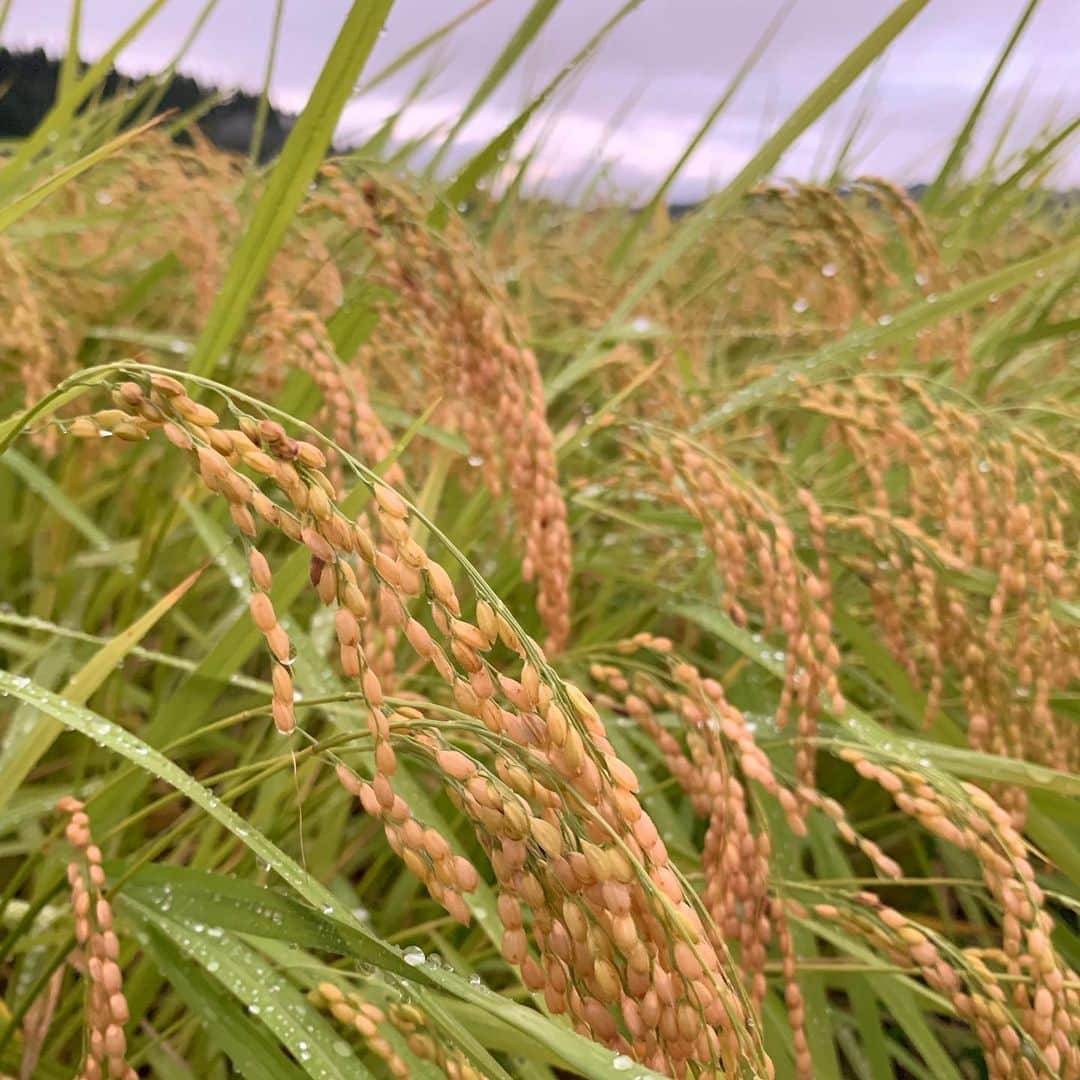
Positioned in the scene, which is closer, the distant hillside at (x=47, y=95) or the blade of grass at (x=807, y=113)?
the blade of grass at (x=807, y=113)

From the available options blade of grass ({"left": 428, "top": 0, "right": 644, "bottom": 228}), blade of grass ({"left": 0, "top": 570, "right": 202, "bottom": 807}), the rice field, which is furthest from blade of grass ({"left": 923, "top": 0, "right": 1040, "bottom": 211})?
blade of grass ({"left": 0, "top": 570, "right": 202, "bottom": 807})

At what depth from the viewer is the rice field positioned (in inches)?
22.5

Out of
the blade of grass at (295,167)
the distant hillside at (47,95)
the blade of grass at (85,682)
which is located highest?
the distant hillside at (47,95)

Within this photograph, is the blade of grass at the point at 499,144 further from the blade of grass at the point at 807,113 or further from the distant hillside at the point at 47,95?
the distant hillside at the point at 47,95

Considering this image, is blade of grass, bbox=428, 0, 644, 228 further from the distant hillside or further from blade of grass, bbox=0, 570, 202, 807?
the distant hillside

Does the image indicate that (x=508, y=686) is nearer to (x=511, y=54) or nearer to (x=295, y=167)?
(x=295, y=167)

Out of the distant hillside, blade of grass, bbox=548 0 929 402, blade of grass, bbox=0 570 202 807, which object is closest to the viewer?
blade of grass, bbox=0 570 202 807

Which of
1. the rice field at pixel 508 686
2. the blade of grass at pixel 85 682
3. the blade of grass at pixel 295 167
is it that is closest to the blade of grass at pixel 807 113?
the rice field at pixel 508 686

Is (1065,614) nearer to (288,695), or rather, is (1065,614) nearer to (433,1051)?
(433,1051)

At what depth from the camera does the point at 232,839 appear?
1185 millimetres

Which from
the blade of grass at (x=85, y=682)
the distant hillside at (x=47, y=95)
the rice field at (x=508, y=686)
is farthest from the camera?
the distant hillside at (x=47, y=95)

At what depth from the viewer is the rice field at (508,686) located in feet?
1.87

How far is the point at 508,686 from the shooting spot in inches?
22.1

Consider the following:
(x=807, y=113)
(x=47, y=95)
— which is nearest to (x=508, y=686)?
(x=807, y=113)
